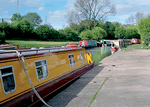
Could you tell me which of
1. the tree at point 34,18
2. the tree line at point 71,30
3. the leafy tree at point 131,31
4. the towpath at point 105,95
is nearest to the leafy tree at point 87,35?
the tree line at point 71,30

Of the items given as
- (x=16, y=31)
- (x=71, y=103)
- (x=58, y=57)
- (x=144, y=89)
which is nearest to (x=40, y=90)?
(x=71, y=103)

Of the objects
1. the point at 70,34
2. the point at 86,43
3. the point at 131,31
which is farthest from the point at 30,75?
the point at 131,31

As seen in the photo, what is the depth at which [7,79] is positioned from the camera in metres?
5.21

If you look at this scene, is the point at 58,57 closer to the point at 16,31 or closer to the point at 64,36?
the point at 16,31

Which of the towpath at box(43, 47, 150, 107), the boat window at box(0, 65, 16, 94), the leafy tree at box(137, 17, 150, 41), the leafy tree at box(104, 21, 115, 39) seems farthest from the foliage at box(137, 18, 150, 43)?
the leafy tree at box(104, 21, 115, 39)

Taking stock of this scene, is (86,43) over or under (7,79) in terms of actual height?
over

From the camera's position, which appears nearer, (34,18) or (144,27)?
(144,27)

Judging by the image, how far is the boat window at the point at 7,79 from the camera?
16.3 feet

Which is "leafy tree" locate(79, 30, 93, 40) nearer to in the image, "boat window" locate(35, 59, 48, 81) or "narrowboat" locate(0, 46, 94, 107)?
"narrowboat" locate(0, 46, 94, 107)

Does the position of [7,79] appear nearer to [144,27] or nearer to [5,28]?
[144,27]

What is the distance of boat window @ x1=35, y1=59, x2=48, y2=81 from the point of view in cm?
672

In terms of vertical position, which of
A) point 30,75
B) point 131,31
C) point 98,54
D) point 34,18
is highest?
point 34,18

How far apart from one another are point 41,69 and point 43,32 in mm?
60320

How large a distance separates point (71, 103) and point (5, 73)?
2.86m
